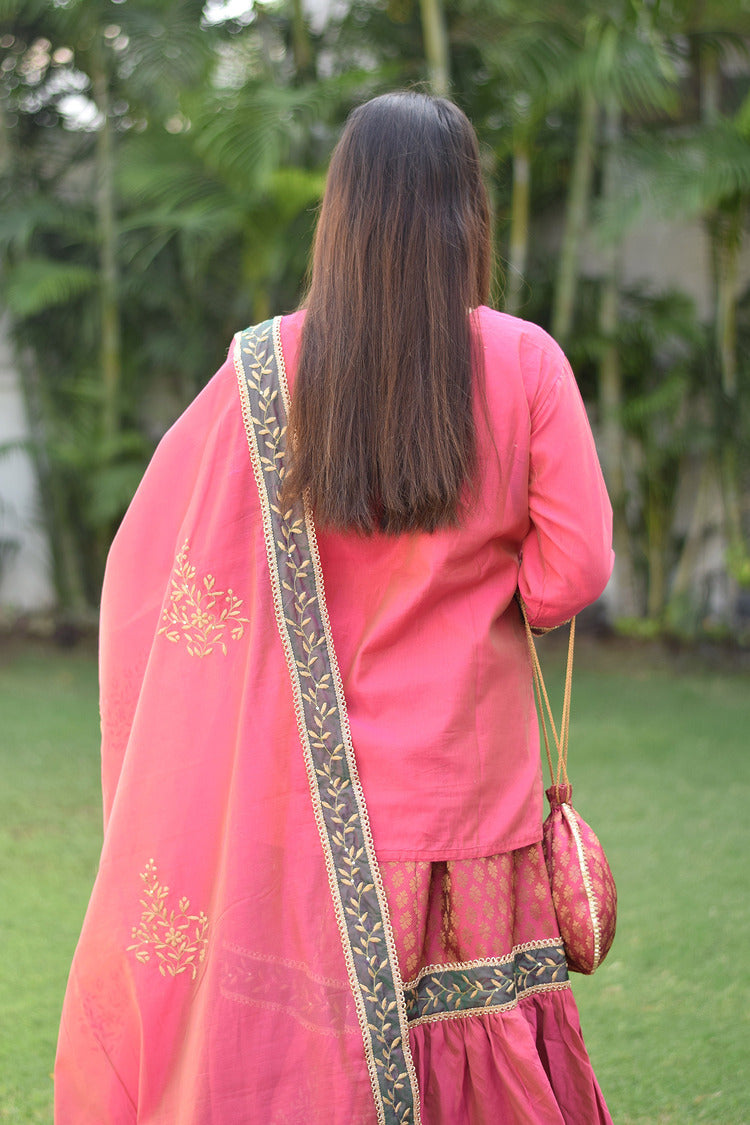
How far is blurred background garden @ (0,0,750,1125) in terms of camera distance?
16.5 feet

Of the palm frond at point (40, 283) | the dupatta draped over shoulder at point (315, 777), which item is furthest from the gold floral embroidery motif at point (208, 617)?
the palm frond at point (40, 283)

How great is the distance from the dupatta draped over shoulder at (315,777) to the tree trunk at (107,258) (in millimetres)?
5131

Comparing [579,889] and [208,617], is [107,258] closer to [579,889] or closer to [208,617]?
[208,617]

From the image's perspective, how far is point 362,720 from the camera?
1529mm

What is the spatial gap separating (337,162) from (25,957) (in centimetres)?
225

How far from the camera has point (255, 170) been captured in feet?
17.4

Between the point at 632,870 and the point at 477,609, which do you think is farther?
the point at 632,870

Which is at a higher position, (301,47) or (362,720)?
(301,47)

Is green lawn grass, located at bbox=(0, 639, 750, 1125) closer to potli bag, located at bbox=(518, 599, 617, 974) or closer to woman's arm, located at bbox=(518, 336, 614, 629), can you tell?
potli bag, located at bbox=(518, 599, 617, 974)

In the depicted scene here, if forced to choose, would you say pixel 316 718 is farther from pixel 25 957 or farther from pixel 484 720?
pixel 25 957

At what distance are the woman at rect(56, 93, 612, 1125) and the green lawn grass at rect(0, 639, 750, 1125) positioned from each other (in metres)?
0.91

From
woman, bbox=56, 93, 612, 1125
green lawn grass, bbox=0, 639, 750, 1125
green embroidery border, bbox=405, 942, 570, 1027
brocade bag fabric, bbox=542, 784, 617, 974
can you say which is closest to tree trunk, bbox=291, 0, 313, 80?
green lawn grass, bbox=0, 639, 750, 1125

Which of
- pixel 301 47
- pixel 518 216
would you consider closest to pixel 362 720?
pixel 518 216

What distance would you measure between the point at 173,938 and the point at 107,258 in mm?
5673
